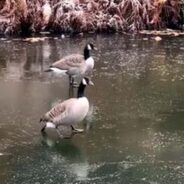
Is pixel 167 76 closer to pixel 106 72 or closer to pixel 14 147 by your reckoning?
pixel 106 72

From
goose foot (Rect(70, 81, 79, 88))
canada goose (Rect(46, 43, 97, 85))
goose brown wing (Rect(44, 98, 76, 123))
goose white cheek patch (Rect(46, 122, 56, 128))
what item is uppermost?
canada goose (Rect(46, 43, 97, 85))

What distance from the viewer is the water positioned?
7.07 m

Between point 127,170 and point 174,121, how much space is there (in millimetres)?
2109

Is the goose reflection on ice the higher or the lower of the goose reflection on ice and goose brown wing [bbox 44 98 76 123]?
the lower

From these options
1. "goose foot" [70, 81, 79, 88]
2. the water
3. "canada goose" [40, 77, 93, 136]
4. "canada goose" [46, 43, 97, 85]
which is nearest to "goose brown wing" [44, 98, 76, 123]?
"canada goose" [40, 77, 93, 136]

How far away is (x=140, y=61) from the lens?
13.7 m

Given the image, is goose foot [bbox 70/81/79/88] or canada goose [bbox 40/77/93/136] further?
goose foot [bbox 70/81/79/88]

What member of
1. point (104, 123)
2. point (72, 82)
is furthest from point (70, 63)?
point (104, 123)

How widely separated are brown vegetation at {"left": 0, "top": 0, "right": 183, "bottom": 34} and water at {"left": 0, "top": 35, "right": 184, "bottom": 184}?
3330mm

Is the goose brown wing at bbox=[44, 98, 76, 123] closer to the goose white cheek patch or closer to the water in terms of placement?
the goose white cheek patch

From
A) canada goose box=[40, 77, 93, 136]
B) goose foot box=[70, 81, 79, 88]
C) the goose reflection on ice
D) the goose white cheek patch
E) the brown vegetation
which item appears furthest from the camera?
the brown vegetation

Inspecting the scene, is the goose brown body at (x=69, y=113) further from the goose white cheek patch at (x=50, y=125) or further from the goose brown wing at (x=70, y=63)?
the goose brown wing at (x=70, y=63)

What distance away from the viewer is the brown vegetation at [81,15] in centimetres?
1769

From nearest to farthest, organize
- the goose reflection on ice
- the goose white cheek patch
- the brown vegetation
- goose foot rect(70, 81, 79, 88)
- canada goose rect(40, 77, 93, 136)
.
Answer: the goose reflection on ice
canada goose rect(40, 77, 93, 136)
the goose white cheek patch
goose foot rect(70, 81, 79, 88)
the brown vegetation
